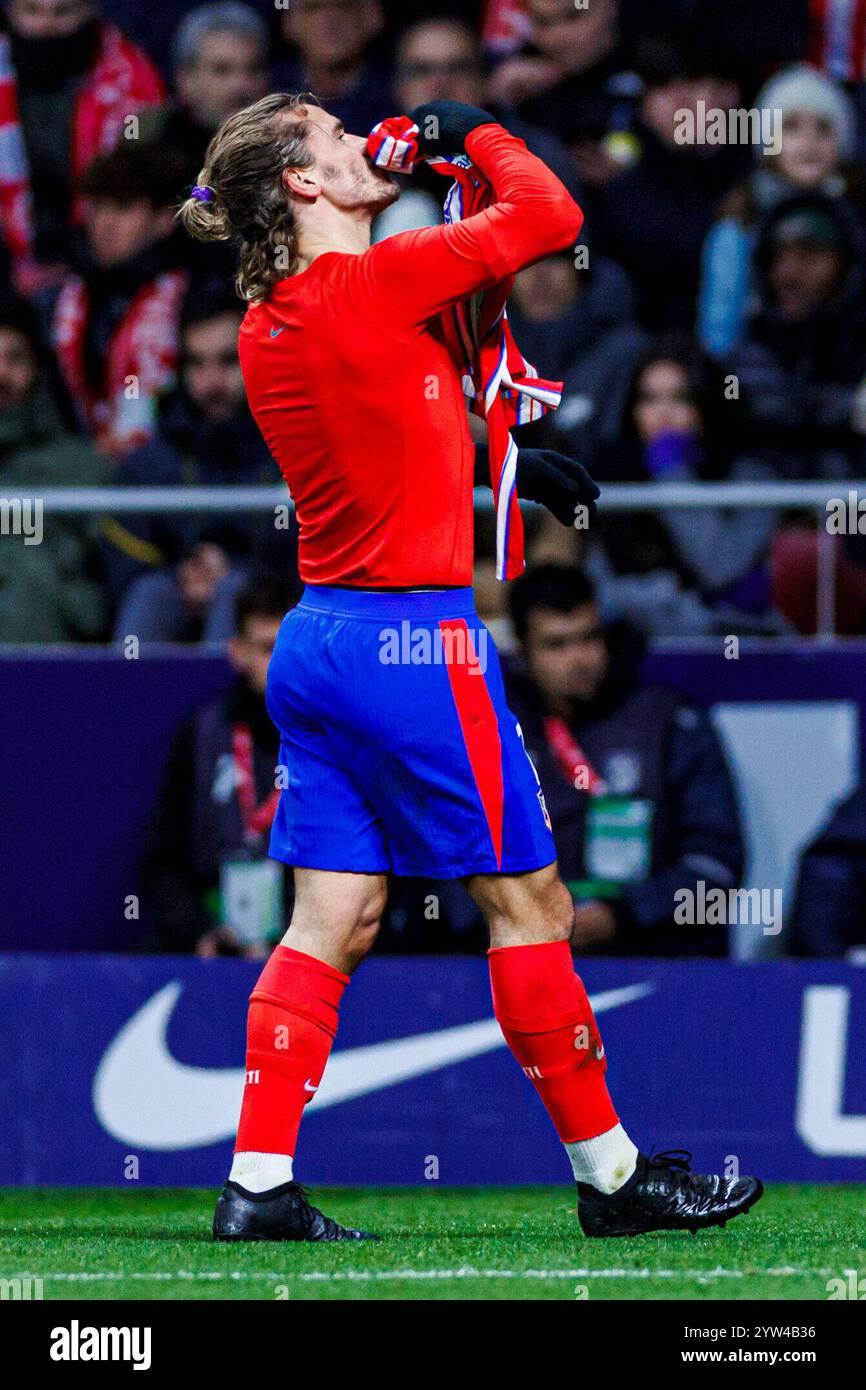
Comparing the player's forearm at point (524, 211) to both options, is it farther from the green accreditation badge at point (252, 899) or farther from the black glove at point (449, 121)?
the green accreditation badge at point (252, 899)

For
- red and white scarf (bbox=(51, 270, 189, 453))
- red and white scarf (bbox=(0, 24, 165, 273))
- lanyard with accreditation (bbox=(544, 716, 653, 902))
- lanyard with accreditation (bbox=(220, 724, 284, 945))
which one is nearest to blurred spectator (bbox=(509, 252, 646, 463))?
red and white scarf (bbox=(51, 270, 189, 453))

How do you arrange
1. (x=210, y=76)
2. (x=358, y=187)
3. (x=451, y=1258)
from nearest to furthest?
(x=451, y=1258) < (x=358, y=187) < (x=210, y=76)

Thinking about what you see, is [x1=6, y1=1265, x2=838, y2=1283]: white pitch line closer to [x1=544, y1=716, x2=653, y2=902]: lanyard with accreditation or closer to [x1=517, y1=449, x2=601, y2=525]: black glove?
[x1=517, y1=449, x2=601, y2=525]: black glove

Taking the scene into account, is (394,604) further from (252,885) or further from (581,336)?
(581,336)

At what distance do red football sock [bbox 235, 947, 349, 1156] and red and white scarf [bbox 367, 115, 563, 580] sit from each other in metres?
0.93

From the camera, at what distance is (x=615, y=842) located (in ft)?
23.0

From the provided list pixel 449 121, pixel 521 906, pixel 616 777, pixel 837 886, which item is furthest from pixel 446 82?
pixel 521 906

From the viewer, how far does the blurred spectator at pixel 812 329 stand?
8.40m

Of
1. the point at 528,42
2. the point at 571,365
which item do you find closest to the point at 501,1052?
the point at 571,365

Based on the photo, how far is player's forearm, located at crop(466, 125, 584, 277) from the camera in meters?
4.27

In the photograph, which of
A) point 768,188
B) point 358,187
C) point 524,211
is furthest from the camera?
point 768,188

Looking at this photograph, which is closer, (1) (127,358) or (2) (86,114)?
(1) (127,358)

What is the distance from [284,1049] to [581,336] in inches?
195

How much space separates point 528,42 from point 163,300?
7.22 feet
